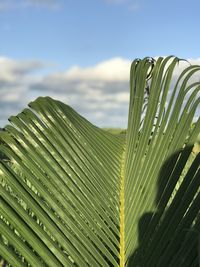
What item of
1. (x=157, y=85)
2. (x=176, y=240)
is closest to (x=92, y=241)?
(x=176, y=240)

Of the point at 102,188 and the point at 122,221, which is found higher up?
the point at 102,188

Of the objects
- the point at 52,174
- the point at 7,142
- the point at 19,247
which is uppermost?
the point at 7,142

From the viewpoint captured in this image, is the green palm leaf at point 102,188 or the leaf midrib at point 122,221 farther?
the leaf midrib at point 122,221

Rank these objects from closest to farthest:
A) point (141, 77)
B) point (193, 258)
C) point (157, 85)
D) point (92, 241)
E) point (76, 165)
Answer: point (193, 258) < point (92, 241) < point (76, 165) < point (157, 85) < point (141, 77)

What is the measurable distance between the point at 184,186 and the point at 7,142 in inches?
19.0

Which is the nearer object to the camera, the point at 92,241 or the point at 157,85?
the point at 92,241

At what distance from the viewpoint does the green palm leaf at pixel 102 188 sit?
53.2 inches

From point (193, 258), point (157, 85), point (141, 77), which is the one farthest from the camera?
point (141, 77)

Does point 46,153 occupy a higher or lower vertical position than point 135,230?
higher

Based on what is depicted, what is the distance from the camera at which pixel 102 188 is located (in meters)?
1.80

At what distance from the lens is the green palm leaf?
53.2 inches

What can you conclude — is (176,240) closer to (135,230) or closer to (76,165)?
(135,230)

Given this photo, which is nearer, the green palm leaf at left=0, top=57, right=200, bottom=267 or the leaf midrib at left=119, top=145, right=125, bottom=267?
the green palm leaf at left=0, top=57, right=200, bottom=267

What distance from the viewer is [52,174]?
1.57m
